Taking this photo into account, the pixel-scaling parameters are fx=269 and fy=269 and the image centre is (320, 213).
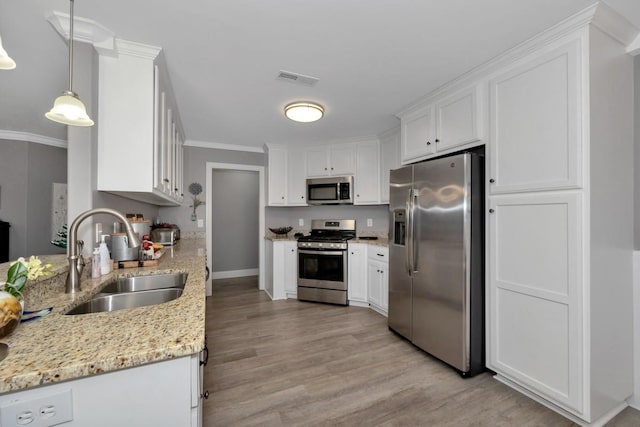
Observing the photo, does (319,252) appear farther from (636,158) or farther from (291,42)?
(636,158)

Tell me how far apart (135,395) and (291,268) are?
3259 millimetres

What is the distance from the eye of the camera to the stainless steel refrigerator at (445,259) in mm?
2023

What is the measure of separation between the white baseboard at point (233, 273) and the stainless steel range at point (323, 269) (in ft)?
6.07

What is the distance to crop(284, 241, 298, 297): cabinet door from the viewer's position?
13.0 ft

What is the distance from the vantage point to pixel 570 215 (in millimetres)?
1562

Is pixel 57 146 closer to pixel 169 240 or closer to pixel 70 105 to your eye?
pixel 169 240

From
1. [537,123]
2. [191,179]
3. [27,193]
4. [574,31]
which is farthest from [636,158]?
[27,193]

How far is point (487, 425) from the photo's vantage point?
1.58 metres

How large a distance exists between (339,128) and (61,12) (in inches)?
105

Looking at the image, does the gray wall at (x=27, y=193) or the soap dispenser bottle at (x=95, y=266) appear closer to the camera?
the soap dispenser bottle at (x=95, y=266)

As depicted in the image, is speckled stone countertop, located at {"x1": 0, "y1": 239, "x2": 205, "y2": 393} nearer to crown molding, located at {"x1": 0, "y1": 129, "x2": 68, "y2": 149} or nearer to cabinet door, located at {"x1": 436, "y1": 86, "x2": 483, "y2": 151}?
cabinet door, located at {"x1": 436, "y1": 86, "x2": 483, "y2": 151}

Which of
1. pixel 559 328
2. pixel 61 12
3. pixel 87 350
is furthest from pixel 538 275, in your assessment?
pixel 61 12

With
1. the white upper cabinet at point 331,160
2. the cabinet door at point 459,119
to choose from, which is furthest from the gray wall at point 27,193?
the cabinet door at point 459,119

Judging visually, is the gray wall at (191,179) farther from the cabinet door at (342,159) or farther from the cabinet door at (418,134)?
the cabinet door at (418,134)
